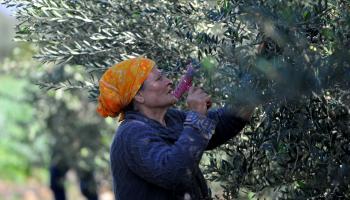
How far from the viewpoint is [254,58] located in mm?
3986

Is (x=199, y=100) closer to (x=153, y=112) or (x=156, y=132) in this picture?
(x=156, y=132)

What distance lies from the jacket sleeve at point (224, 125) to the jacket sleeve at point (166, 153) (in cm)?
34

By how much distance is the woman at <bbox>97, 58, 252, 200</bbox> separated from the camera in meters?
4.40

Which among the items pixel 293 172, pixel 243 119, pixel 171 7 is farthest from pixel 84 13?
pixel 293 172

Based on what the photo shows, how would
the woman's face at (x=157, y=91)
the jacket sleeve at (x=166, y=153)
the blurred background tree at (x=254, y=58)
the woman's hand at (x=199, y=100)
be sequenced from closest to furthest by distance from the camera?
the blurred background tree at (x=254, y=58) < the jacket sleeve at (x=166, y=153) < the woman's hand at (x=199, y=100) < the woman's face at (x=157, y=91)

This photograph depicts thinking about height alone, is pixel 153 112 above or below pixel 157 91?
below

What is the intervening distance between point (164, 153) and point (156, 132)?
0.28 m

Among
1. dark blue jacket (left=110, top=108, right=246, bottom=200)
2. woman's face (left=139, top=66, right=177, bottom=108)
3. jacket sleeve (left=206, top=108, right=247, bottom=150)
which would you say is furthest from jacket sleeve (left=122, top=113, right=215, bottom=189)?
jacket sleeve (left=206, top=108, right=247, bottom=150)

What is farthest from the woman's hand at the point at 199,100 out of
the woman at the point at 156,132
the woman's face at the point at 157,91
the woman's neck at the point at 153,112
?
the woman's neck at the point at 153,112

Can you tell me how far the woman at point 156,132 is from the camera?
14.4 feet

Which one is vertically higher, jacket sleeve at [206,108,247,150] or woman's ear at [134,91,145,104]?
jacket sleeve at [206,108,247,150]

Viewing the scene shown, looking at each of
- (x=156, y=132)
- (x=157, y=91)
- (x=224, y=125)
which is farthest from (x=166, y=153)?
(x=224, y=125)

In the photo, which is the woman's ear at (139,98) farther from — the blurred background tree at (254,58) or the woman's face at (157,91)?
the blurred background tree at (254,58)

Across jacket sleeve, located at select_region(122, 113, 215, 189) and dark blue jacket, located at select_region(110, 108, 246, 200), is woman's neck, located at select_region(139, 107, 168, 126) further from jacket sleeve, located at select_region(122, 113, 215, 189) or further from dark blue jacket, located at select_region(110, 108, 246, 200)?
jacket sleeve, located at select_region(122, 113, 215, 189)
